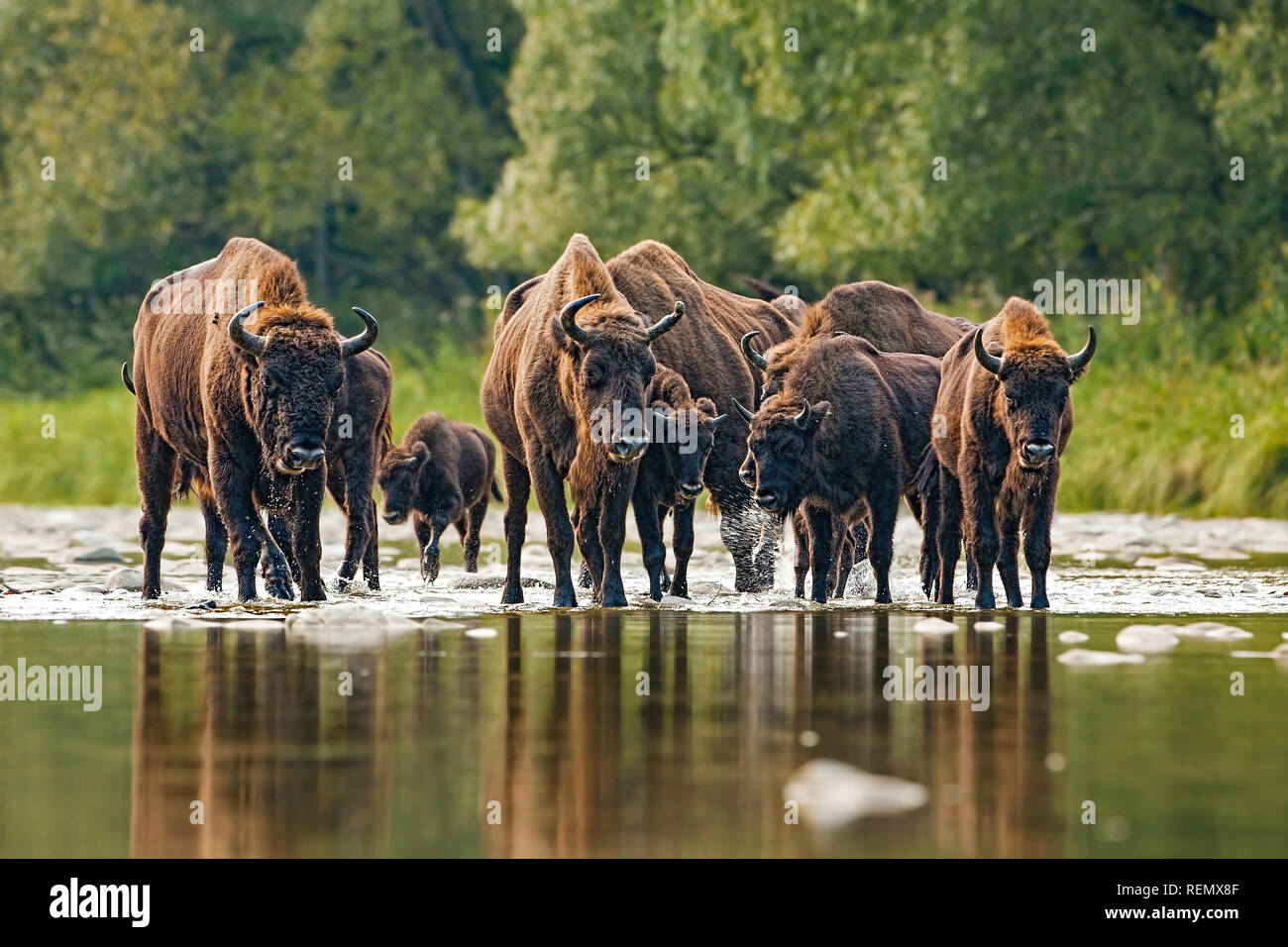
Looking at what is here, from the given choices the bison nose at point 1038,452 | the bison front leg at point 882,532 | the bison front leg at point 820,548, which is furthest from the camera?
the bison front leg at point 882,532

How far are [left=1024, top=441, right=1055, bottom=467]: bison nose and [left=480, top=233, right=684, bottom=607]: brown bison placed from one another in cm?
220

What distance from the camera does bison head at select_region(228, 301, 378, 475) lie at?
12828 millimetres

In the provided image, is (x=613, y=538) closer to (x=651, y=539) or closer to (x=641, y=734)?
(x=651, y=539)

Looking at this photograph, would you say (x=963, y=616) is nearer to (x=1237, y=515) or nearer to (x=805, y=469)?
(x=805, y=469)

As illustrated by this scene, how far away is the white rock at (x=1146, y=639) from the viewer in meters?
10.7

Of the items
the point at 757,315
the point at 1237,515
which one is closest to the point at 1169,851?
the point at 757,315

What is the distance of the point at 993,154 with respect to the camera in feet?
97.8

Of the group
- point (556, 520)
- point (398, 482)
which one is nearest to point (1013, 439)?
point (556, 520)

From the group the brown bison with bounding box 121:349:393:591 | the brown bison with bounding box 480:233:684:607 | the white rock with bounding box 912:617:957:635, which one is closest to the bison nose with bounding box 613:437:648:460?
the brown bison with bounding box 480:233:684:607

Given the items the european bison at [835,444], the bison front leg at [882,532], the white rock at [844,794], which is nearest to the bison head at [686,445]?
the european bison at [835,444]

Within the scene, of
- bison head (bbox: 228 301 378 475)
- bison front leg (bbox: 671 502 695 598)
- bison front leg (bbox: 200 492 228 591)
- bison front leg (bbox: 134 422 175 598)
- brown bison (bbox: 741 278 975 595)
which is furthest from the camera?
brown bison (bbox: 741 278 975 595)

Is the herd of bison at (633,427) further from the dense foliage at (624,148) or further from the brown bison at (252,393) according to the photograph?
the dense foliage at (624,148)

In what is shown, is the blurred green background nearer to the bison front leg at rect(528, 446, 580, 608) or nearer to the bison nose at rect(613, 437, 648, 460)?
the bison front leg at rect(528, 446, 580, 608)

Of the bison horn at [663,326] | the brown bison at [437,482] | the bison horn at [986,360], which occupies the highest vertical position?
the bison horn at [663,326]
